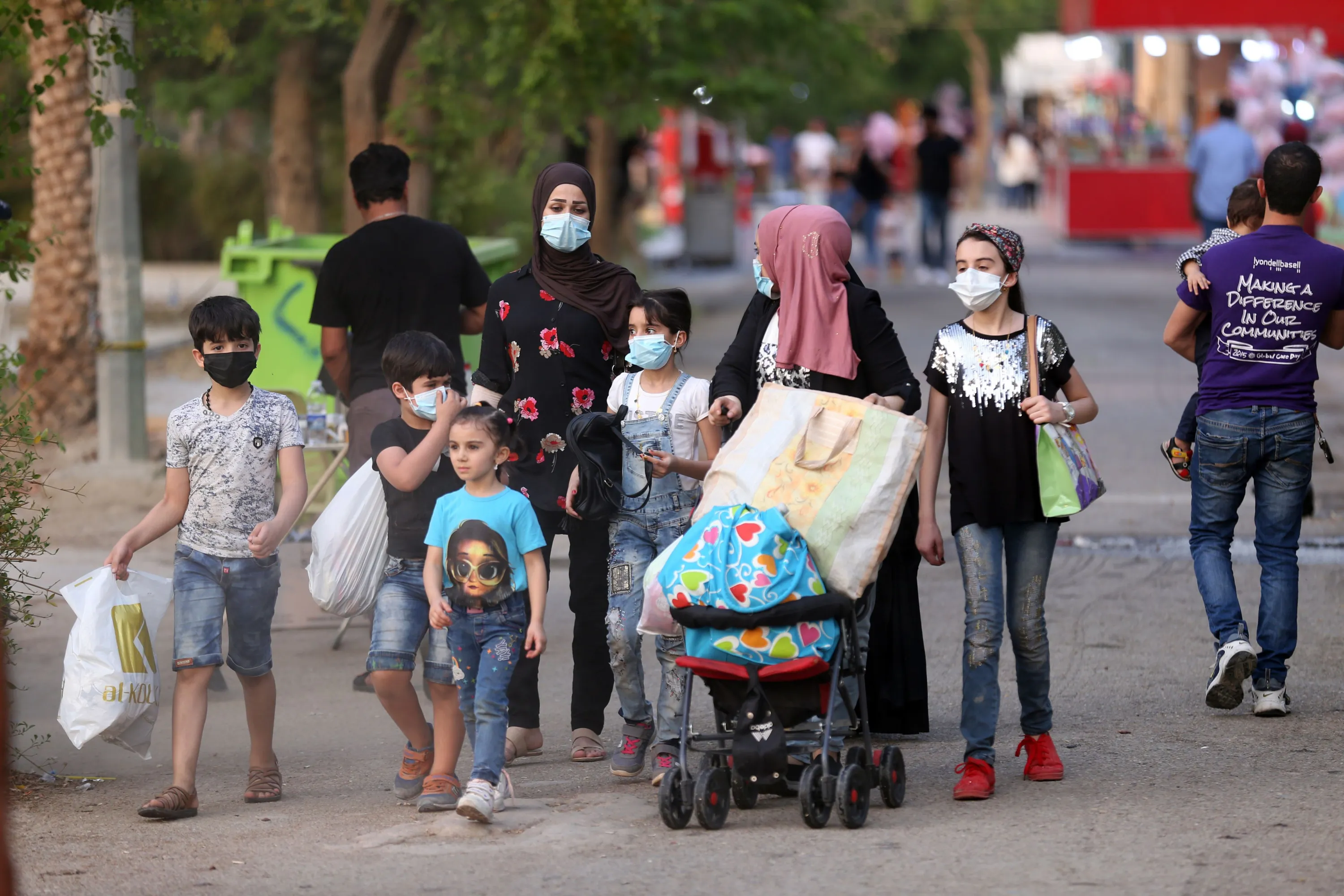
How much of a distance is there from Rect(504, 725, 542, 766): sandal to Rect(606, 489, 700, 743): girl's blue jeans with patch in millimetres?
441

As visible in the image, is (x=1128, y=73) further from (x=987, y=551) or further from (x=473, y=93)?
(x=987, y=551)

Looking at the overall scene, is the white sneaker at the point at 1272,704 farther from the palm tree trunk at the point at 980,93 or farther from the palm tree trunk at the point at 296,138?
the palm tree trunk at the point at 980,93

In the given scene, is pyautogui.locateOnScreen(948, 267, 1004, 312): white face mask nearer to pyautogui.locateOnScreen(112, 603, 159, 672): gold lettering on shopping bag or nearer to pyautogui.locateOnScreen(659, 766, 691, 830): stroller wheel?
pyautogui.locateOnScreen(659, 766, 691, 830): stroller wheel

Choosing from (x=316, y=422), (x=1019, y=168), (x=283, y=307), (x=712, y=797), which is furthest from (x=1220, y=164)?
(x=1019, y=168)

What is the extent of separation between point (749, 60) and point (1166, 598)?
1227 cm

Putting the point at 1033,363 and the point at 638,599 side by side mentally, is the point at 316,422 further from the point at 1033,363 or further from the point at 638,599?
the point at 1033,363

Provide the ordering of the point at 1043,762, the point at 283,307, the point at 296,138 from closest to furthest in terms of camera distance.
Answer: the point at 1043,762 → the point at 283,307 → the point at 296,138

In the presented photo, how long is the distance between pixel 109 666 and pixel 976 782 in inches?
99.8

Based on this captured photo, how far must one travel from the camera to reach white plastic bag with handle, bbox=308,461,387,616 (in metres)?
5.28

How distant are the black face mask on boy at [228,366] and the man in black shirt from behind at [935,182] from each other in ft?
54.0

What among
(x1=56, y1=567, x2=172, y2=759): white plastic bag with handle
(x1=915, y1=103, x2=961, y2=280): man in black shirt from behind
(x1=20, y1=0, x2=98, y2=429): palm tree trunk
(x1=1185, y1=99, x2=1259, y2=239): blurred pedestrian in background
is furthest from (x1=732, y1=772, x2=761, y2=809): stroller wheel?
(x1=915, y1=103, x2=961, y2=280): man in black shirt from behind

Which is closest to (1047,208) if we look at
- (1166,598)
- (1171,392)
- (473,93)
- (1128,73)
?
(1128,73)

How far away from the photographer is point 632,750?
552cm

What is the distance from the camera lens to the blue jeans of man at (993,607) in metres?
5.17
